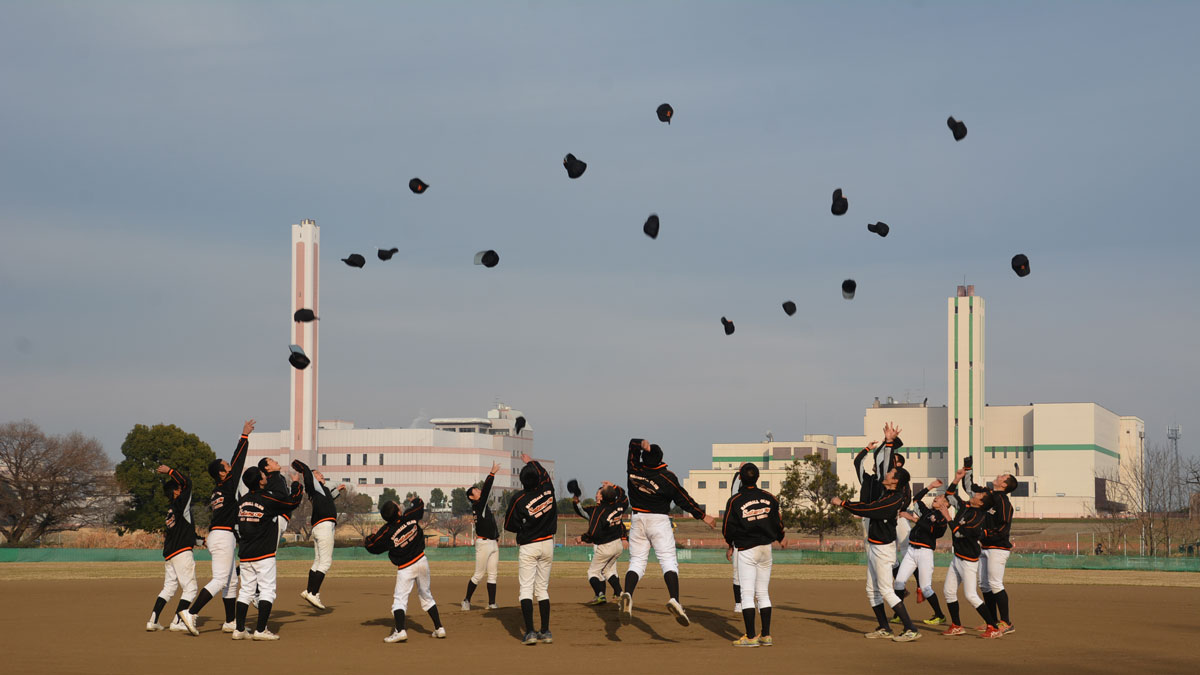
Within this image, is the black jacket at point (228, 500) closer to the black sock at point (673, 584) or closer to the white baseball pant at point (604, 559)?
the white baseball pant at point (604, 559)

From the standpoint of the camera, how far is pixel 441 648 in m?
14.0

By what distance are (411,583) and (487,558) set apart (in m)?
3.77

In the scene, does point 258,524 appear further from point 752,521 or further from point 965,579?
point 965,579

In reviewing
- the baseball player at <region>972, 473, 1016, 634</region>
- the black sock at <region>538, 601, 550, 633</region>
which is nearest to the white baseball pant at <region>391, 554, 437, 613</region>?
the black sock at <region>538, 601, 550, 633</region>

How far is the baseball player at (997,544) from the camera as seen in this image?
1568 centimetres

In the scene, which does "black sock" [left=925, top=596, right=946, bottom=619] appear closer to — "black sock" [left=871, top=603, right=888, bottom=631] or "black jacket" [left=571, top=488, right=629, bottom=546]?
"black sock" [left=871, top=603, right=888, bottom=631]

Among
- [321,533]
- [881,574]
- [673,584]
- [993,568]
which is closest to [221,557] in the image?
[321,533]

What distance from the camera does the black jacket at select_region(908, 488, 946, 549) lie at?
16219 mm

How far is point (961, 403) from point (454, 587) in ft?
324

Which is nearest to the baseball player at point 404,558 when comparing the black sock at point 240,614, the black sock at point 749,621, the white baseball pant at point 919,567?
the black sock at point 240,614

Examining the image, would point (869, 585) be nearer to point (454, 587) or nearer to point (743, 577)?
point (743, 577)

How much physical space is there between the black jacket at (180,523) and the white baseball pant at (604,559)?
5.82 meters

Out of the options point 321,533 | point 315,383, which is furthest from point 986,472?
point 321,533

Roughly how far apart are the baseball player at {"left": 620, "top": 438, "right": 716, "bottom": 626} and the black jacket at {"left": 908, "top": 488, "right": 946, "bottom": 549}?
3402 mm
